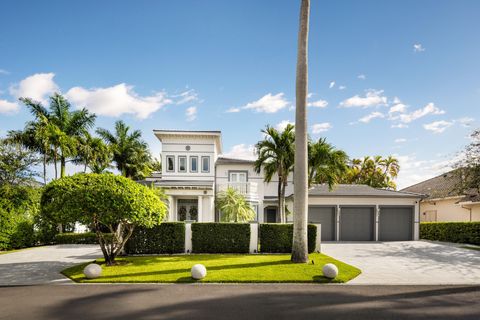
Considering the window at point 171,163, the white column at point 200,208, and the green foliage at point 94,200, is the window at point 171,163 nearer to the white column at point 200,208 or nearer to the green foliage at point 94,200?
the white column at point 200,208

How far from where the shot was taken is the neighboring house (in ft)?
80.4

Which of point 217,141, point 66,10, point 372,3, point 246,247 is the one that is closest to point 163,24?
point 66,10

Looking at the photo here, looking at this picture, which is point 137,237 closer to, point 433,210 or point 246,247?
point 246,247

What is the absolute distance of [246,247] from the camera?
15516 mm

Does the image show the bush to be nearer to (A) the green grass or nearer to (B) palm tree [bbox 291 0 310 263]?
(A) the green grass

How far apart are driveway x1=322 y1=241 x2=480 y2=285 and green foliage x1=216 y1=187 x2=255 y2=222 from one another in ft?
25.8

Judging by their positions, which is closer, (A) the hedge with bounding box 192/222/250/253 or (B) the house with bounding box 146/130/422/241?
(A) the hedge with bounding box 192/222/250/253

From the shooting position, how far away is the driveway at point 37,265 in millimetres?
10438

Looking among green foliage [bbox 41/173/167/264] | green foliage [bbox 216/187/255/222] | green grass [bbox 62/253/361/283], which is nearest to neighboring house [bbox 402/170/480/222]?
green foliage [bbox 216/187/255/222]

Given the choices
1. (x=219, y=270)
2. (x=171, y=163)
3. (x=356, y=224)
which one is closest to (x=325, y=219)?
(x=356, y=224)

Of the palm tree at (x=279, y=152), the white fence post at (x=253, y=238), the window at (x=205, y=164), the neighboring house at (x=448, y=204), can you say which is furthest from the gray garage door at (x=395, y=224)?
the window at (x=205, y=164)

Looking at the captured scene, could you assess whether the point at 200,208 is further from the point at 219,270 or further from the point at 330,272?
the point at 330,272

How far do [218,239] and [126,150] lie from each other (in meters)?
18.0

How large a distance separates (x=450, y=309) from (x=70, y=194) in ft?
40.2
